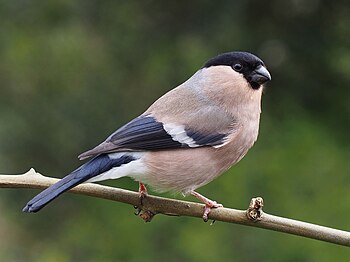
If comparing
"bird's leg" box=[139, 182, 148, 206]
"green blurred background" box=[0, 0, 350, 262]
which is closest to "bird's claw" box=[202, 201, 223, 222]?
"bird's leg" box=[139, 182, 148, 206]

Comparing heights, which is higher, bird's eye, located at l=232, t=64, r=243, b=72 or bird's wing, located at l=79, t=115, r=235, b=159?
bird's eye, located at l=232, t=64, r=243, b=72

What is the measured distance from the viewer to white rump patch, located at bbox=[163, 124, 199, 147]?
3125 millimetres

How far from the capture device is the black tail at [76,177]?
8.34 feet

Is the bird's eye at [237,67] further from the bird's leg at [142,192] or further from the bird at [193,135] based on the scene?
the bird's leg at [142,192]

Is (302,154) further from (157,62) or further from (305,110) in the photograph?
(157,62)

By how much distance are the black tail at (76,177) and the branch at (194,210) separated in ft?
0.23

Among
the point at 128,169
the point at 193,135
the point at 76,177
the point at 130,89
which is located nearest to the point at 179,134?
the point at 193,135

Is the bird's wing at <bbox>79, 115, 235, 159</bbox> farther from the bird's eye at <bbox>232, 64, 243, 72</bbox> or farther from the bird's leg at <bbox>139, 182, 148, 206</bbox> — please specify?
the bird's eye at <bbox>232, 64, 243, 72</bbox>

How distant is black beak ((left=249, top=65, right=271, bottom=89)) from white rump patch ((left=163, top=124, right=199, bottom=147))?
1.29ft

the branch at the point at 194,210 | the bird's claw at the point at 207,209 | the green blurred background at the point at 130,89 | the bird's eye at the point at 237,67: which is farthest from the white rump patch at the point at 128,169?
the green blurred background at the point at 130,89

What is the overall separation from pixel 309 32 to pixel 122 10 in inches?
55.5

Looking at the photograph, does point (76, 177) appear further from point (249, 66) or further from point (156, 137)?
point (249, 66)

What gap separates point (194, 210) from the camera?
9.37 ft

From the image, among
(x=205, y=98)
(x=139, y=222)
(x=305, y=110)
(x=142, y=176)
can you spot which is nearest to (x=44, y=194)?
(x=142, y=176)
